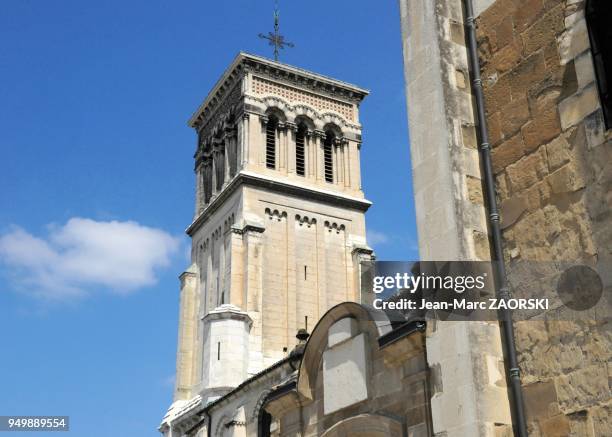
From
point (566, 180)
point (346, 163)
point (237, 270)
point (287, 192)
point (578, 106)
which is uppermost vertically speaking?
point (346, 163)

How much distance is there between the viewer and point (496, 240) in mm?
7391

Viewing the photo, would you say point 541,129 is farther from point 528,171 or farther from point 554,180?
point 554,180

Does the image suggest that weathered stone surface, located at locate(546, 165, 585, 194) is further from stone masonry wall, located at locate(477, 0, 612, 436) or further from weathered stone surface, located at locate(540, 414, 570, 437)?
weathered stone surface, located at locate(540, 414, 570, 437)

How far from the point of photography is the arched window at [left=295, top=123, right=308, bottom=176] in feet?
151

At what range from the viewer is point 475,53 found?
8258mm

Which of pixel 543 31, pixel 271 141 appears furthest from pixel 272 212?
pixel 543 31

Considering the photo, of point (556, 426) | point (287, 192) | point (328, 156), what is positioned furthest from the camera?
point (328, 156)

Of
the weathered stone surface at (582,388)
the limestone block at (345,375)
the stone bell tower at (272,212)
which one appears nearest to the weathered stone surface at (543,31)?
the weathered stone surface at (582,388)

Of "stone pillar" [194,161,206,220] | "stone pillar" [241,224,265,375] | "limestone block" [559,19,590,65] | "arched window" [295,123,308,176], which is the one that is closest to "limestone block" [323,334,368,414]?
"limestone block" [559,19,590,65]

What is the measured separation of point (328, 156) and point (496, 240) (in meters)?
40.2

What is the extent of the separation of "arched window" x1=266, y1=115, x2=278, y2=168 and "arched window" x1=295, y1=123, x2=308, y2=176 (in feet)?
4.61

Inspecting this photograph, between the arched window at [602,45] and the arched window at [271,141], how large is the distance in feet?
127

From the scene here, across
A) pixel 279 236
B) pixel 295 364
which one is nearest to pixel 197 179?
pixel 279 236

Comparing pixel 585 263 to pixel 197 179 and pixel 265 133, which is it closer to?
pixel 265 133
